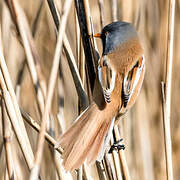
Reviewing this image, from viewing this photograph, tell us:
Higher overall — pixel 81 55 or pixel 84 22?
pixel 84 22

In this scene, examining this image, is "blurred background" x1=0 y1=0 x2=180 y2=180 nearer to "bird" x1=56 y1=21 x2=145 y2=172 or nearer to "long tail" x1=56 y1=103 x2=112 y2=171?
"bird" x1=56 y1=21 x2=145 y2=172

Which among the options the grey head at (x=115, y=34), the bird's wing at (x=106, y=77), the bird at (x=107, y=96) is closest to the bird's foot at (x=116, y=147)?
the bird at (x=107, y=96)

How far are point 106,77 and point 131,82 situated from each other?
0.15m

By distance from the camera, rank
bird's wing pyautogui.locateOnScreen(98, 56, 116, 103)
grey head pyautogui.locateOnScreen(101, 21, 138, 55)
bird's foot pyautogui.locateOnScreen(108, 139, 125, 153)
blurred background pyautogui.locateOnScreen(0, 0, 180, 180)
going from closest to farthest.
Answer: bird's foot pyautogui.locateOnScreen(108, 139, 125, 153), bird's wing pyautogui.locateOnScreen(98, 56, 116, 103), grey head pyautogui.locateOnScreen(101, 21, 138, 55), blurred background pyautogui.locateOnScreen(0, 0, 180, 180)

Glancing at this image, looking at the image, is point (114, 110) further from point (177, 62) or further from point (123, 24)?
point (177, 62)

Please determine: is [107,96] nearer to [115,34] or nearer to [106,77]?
[106,77]

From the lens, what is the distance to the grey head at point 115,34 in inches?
74.0

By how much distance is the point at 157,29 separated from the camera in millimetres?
2424

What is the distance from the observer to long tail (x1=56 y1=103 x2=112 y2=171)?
4.66 feet

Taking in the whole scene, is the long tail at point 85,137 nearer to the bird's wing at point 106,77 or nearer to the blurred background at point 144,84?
the bird's wing at point 106,77

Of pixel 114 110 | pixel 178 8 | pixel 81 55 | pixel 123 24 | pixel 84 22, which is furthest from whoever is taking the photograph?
pixel 178 8

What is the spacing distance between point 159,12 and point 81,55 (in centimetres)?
101

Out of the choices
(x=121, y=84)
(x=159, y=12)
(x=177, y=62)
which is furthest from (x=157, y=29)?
(x=121, y=84)

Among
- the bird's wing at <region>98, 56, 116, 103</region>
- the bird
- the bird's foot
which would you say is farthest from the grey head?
the bird's foot
